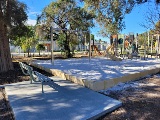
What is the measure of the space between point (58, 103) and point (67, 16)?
1787 cm

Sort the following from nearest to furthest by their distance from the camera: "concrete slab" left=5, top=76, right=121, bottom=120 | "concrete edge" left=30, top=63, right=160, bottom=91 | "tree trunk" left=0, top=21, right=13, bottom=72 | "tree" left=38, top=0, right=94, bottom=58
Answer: "concrete slab" left=5, top=76, right=121, bottom=120 → "concrete edge" left=30, top=63, right=160, bottom=91 → "tree trunk" left=0, top=21, right=13, bottom=72 → "tree" left=38, top=0, right=94, bottom=58

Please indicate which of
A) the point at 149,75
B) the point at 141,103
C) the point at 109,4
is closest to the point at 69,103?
the point at 141,103

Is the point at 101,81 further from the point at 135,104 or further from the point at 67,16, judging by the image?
the point at 67,16

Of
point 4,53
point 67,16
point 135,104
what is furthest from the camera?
point 67,16

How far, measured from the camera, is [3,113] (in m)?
4.80

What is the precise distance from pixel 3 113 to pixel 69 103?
1.54 m

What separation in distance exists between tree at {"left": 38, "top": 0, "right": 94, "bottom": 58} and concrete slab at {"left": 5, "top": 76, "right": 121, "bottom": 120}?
1531cm

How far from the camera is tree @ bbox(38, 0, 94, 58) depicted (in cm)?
2181

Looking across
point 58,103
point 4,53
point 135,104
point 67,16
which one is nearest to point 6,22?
point 4,53

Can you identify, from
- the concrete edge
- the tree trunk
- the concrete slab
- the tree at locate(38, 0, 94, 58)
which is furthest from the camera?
the tree at locate(38, 0, 94, 58)

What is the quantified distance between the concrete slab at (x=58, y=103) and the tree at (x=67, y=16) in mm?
15311

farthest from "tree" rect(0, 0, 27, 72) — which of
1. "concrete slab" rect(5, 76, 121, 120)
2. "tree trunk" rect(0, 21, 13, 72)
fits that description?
"concrete slab" rect(5, 76, 121, 120)

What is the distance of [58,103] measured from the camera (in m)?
5.29

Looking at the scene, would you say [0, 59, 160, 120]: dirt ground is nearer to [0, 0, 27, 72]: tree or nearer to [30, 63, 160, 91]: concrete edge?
[30, 63, 160, 91]: concrete edge
